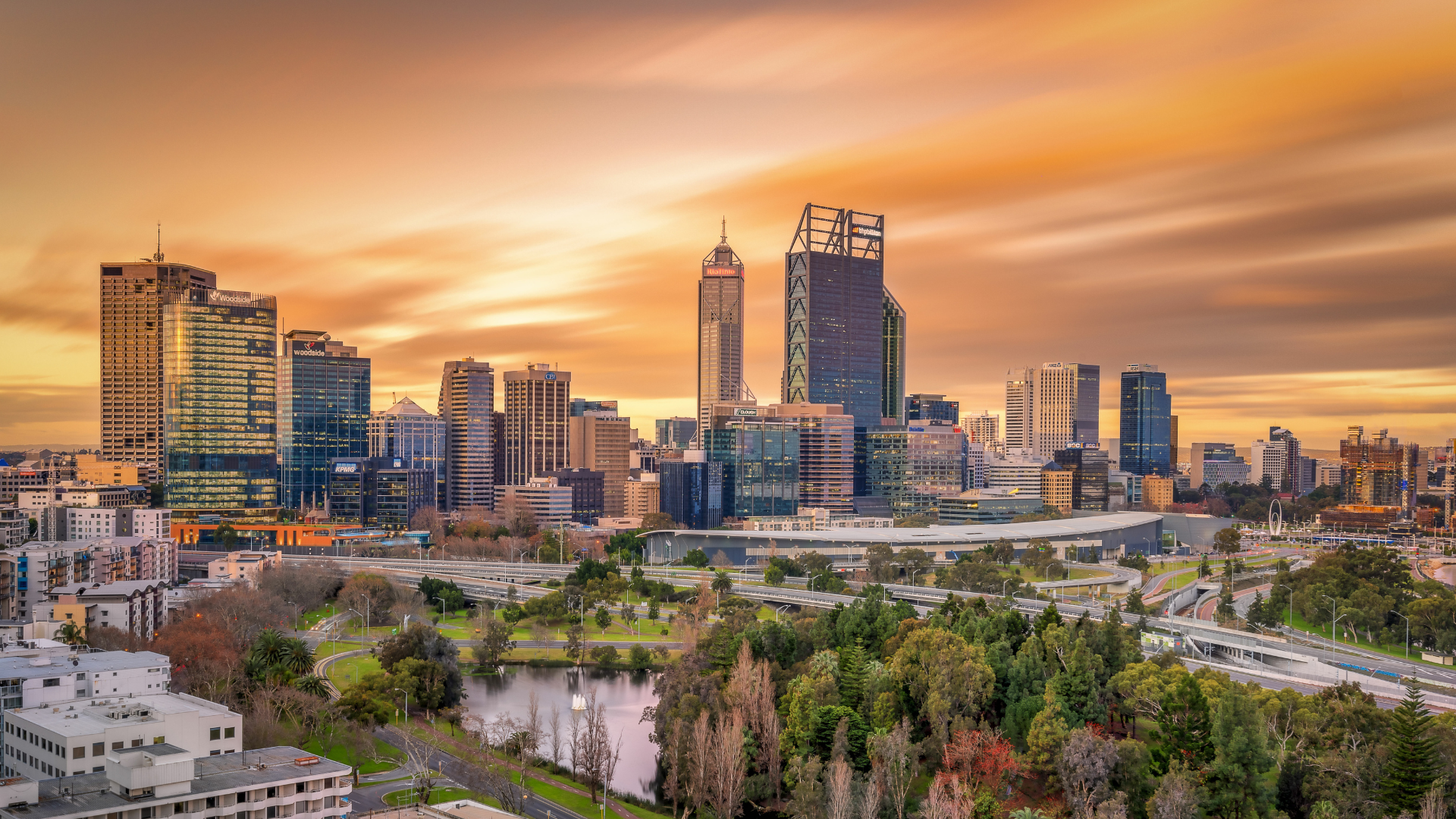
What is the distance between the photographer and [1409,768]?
2642 cm

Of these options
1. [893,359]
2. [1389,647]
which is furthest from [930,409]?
[1389,647]

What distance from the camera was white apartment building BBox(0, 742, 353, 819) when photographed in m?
24.2

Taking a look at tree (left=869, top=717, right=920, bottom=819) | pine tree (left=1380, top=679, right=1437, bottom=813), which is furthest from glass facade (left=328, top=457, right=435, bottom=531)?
pine tree (left=1380, top=679, right=1437, bottom=813)

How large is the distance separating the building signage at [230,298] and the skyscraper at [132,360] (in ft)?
55.8

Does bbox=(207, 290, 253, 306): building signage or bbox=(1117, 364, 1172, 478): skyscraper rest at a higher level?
bbox=(207, 290, 253, 306): building signage

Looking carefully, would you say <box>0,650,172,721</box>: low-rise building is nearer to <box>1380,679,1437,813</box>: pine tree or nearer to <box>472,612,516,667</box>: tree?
<box>472,612,516,667</box>: tree

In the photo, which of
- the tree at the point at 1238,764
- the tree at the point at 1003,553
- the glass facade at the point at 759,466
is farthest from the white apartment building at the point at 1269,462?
the tree at the point at 1238,764

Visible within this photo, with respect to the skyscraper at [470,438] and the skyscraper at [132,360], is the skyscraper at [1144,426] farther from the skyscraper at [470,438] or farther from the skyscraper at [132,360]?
the skyscraper at [132,360]

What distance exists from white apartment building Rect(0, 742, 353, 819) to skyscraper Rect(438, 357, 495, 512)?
336 feet

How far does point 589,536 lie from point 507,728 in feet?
195

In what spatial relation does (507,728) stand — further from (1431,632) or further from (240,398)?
(240,398)

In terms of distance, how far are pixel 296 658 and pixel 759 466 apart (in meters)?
81.8

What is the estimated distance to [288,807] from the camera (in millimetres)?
26312

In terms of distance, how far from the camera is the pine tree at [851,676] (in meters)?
35.2
